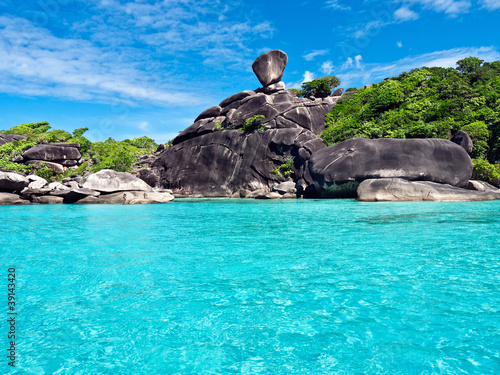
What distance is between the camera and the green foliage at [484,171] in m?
22.5

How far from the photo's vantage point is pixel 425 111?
2906 cm

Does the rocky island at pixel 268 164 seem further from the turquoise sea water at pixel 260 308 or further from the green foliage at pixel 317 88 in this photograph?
the turquoise sea water at pixel 260 308

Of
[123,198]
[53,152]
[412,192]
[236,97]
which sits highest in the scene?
[236,97]

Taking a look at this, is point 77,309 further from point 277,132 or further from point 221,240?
point 277,132

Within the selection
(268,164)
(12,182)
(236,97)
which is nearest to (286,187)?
(268,164)

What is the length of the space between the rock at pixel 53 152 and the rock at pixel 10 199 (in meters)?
16.4

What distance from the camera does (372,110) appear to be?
110ft

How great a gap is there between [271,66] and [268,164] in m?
14.7

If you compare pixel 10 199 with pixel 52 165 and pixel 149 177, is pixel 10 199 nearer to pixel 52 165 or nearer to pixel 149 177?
pixel 149 177

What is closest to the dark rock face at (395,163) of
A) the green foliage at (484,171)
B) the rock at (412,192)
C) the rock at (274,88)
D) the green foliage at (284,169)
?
the rock at (412,192)

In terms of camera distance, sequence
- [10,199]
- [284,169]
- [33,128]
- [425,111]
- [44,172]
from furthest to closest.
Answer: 1. [33,128]
2. [44,172]
3. [284,169]
4. [425,111]
5. [10,199]

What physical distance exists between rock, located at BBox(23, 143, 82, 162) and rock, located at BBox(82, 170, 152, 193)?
60.3ft

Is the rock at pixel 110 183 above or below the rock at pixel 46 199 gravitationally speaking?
above

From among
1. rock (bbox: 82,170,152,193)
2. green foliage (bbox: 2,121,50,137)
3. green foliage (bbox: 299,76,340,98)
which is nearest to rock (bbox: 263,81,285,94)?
green foliage (bbox: 299,76,340,98)
